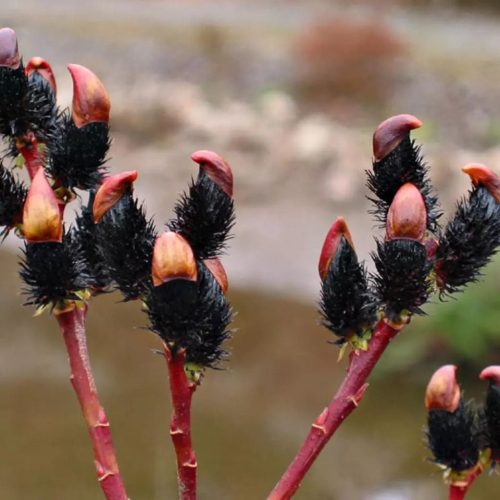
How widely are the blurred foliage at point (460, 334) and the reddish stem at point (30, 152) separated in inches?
228

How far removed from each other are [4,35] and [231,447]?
5.74 metres

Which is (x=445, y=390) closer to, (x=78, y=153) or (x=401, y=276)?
(x=401, y=276)

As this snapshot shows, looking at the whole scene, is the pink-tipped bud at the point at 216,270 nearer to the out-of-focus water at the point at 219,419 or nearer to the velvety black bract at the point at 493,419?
the velvety black bract at the point at 493,419

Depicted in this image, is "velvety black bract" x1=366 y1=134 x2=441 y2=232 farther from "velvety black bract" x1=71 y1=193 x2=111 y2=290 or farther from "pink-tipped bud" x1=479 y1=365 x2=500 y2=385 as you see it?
"velvety black bract" x1=71 y1=193 x2=111 y2=290

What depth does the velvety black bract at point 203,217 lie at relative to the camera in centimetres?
132

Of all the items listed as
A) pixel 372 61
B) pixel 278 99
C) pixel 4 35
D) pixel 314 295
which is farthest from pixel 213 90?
pixel 4 35

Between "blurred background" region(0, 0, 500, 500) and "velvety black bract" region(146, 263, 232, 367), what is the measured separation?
0.15 metres

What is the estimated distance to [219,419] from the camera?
7227 mm

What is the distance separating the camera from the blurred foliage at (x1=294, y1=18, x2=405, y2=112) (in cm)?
1395

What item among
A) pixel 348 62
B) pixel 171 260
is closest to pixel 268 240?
pixel 348 62

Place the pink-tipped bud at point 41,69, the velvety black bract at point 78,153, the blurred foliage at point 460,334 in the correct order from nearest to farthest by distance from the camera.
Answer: the velvety black bract at point 78,153, the pink-tipped bud at point 41,69, the blurred foliage at point 460,334

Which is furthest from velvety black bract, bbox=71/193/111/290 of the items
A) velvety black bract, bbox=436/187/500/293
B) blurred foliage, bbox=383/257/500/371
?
blurred foliage, bbox=383/257/500/371

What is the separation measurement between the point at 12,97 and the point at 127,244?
312 mm

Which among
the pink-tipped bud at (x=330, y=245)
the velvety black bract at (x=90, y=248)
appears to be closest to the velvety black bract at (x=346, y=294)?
the pink-tipped bud at (x=330, y=245)
